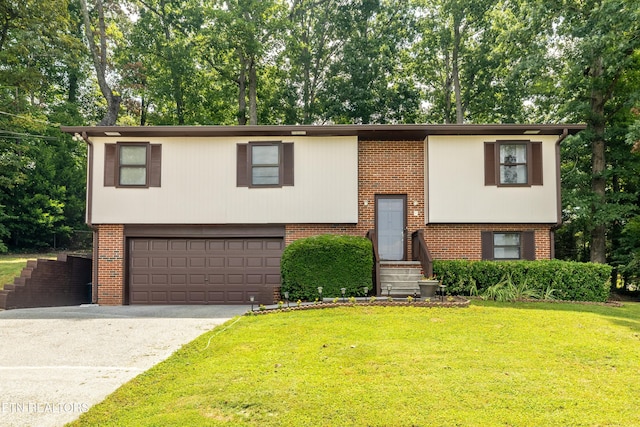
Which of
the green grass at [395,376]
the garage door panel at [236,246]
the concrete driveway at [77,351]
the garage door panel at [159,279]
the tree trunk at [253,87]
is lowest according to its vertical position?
the concrete driveway at [77,351]

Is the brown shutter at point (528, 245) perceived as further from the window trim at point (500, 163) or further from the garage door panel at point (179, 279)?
the garage door panel at point (179, 279)

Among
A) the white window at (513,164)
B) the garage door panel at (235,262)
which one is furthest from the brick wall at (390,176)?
the garage door panel at (235,262)

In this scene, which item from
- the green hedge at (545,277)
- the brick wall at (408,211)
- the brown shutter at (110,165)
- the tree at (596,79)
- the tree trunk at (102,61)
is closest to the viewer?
the green hedge at (545,277)

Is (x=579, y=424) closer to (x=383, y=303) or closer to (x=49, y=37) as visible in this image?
(x=383, y=303)

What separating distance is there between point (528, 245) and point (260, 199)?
810 cm

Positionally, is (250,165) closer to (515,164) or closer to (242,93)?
(515,164)

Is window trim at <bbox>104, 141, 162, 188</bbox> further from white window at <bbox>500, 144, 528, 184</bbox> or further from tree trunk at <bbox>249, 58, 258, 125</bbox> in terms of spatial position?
tree trunk at <bbox>249, 58, 258, 125</bbox>

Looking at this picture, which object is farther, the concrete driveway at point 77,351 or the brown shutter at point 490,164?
the brown shutter at point 490,164

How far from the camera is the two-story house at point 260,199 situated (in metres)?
13.7

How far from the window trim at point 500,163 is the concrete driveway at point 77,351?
27.1 feet

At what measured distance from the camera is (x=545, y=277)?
11750 mm

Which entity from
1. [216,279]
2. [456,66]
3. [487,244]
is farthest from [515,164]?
[456,66]

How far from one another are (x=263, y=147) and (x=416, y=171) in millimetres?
4771

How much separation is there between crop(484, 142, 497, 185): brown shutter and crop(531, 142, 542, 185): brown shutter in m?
1.13
